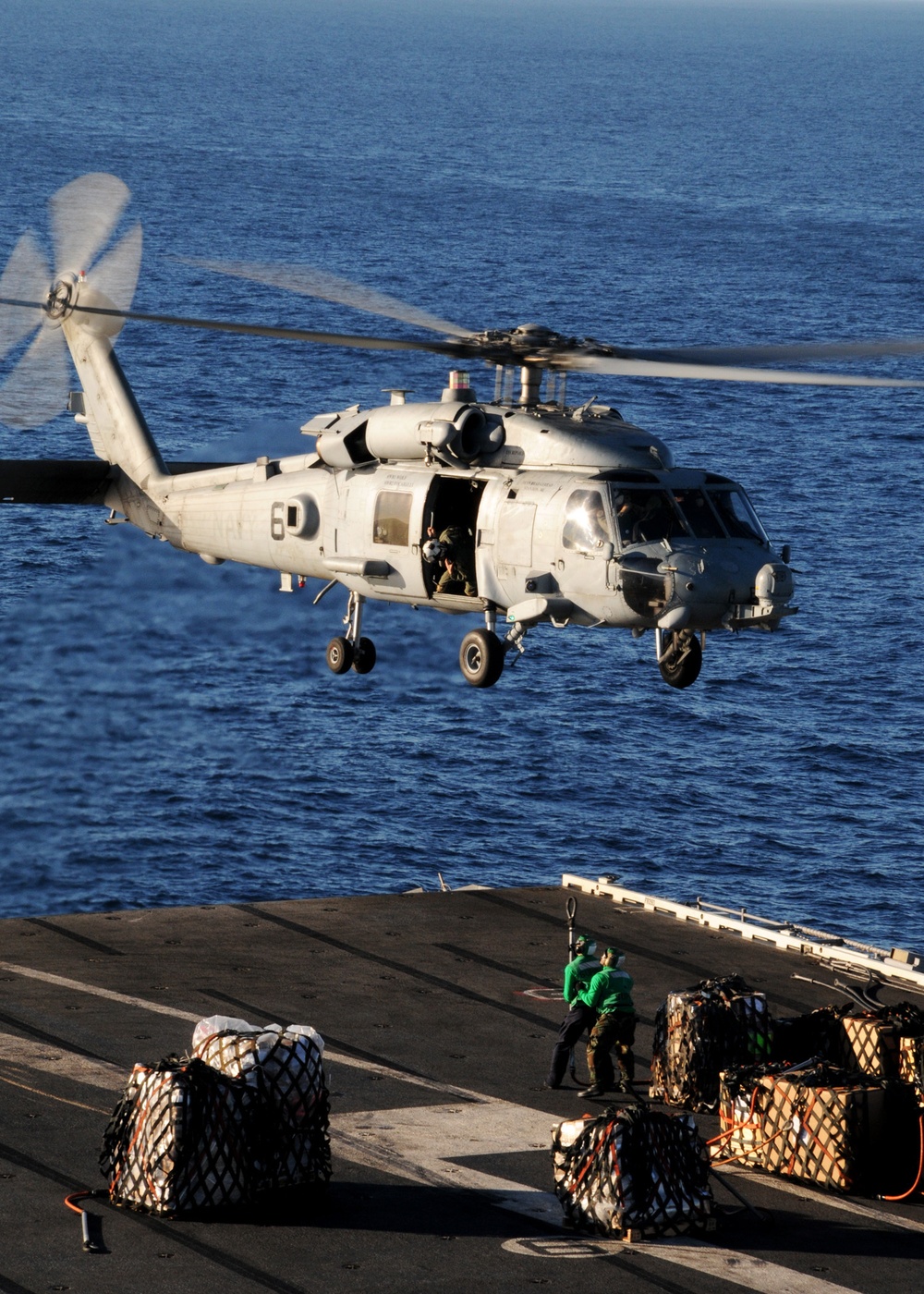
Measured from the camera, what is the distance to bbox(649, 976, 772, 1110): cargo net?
30.0 m

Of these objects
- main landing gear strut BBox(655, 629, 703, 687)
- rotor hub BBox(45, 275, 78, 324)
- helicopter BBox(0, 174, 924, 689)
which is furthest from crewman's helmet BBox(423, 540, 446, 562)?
rotor hub BBox(45, 275, 78, 324)

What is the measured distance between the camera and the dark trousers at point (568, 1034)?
29.5m

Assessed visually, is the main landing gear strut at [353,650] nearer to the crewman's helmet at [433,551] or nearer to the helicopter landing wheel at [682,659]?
the crewman's helmet at [433,551]

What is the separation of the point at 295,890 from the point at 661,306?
248 ft

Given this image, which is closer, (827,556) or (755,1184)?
(755,1184)

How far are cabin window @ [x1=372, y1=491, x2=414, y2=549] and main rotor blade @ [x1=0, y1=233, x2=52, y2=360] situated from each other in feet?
29.3

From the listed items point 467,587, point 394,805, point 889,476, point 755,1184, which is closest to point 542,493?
point 467,587

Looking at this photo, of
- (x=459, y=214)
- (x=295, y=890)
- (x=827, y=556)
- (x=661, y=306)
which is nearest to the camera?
(x=295, y=890)

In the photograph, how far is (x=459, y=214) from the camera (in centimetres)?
16650

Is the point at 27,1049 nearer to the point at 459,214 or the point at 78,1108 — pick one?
the point at 78,1108

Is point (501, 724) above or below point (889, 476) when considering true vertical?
below

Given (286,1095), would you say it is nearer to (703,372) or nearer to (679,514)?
(679,514)

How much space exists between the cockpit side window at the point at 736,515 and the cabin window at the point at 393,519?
4748 mm

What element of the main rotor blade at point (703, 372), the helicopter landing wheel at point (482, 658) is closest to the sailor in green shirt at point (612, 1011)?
the helicopter landing wheel at point (482, 658)
